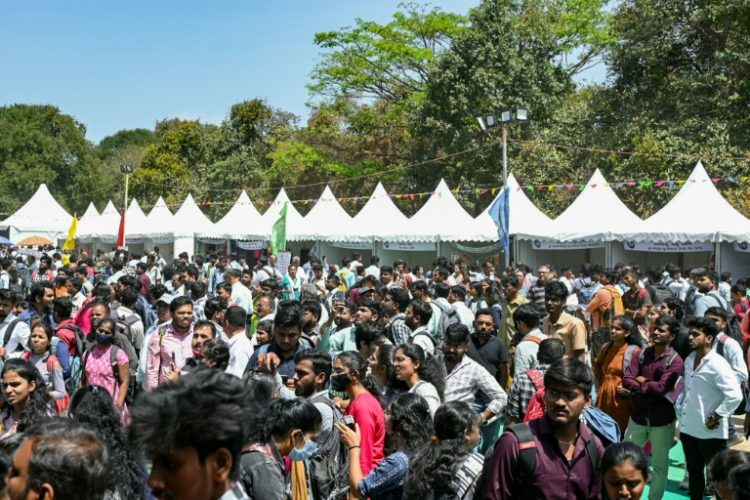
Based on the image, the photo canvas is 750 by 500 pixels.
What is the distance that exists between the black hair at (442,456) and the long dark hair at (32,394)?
239cm

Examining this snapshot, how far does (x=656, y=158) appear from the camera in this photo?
2861 cm

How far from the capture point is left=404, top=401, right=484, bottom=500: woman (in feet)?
13.0

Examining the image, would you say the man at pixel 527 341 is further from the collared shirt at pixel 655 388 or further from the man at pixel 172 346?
the man at pixel 172 346

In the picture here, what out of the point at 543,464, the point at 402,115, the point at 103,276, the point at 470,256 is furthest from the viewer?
the point at 402,115

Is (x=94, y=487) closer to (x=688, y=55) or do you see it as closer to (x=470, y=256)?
(x=470, y=256)

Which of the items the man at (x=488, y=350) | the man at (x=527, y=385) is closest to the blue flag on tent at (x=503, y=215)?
the man at (x=488, y=350)

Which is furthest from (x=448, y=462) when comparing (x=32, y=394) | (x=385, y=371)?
(x=32, y=394)

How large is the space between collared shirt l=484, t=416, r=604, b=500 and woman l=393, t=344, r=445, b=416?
1.74 m

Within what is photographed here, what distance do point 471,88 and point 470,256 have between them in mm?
10357

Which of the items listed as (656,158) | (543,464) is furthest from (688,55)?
(543,464)

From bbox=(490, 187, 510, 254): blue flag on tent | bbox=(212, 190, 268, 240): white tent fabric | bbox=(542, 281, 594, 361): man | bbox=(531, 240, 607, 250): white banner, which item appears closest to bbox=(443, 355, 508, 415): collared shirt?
bbox=(542, 281, 594, 361): man

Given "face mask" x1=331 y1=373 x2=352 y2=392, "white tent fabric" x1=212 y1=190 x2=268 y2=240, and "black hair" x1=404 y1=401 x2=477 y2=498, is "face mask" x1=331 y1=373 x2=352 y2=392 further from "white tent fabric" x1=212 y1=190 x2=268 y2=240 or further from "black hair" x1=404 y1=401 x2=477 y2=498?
"white tent fabric" x1=212 y1=190 x2=268 y2=240

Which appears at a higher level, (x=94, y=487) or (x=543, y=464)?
(x=94, y=487)

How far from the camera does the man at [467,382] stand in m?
6.25
